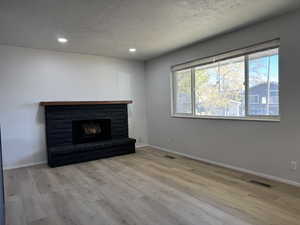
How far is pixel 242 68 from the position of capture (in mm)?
3521

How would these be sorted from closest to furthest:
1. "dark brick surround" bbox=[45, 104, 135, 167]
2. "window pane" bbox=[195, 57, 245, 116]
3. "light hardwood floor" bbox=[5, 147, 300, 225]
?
"light hardwood floor" bbox=[5, 147, 300, 225] → "window pane" bbox=[195, 57, 245, 116] → "dark brick surround" bbox=[45, 104, 135, 167]

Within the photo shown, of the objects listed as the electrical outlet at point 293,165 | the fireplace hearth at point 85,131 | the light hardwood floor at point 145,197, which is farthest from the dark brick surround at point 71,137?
the electrical outlet at point 293,165

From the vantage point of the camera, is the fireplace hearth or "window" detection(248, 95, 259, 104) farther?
the fireplace hearth

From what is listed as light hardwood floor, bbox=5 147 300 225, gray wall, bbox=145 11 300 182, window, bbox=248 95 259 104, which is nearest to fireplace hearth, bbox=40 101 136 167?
light hardwood floor, bbox=5 147 300 225

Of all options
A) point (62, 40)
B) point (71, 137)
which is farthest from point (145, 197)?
point (62, 40)

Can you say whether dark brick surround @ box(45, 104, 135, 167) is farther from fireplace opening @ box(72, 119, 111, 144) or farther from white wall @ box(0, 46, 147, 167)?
white wall @ box(0, 46, 147, 167)

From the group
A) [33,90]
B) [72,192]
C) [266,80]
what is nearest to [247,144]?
[266,80]

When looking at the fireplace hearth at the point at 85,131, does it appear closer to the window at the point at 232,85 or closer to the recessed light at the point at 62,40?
the recessed light at the point at 62,40

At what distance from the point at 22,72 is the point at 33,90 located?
0.41m

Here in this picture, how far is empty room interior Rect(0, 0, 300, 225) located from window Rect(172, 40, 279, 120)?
2cm

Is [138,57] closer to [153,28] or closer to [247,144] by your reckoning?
[153,28]

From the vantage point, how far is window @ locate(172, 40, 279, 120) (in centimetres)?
315

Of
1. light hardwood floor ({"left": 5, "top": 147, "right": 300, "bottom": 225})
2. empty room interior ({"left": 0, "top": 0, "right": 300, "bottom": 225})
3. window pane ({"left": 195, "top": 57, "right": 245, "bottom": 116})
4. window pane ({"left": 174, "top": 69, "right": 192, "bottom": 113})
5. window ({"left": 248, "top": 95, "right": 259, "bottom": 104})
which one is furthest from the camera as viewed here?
window pane ({"left": 174, "top": 69, "right": 192, "bottom": 113})

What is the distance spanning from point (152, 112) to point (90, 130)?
1.76 metres
